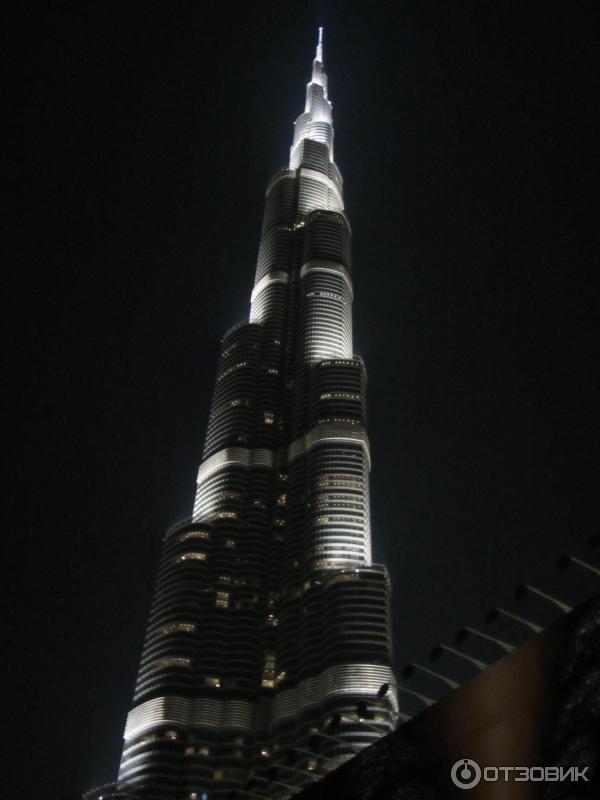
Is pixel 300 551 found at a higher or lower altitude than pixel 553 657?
higher

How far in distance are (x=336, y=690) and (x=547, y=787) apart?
12212 cm

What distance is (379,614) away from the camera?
146m

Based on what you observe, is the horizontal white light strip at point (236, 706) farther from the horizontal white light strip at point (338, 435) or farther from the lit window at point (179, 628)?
the horizontal white light strip at point (338, 435)

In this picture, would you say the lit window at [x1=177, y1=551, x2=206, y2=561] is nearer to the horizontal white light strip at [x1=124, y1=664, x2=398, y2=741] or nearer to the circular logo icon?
the horizontal white light strip at [x1=124, y1=664, x2=398, y2=741]

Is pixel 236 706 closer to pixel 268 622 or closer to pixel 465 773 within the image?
pixel 268 622

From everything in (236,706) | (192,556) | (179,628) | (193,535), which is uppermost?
(193,535)

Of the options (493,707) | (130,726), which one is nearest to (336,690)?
(130,726)

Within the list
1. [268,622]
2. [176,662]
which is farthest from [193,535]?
→ [176,662]

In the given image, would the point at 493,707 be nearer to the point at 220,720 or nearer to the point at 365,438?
the point at 220,720

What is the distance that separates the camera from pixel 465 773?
23.3 metres

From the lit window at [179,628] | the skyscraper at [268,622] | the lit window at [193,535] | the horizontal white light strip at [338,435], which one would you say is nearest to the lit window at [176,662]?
the skyscraper at [268,622]

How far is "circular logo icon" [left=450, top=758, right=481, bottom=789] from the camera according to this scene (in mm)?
22938

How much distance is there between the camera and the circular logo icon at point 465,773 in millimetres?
22938

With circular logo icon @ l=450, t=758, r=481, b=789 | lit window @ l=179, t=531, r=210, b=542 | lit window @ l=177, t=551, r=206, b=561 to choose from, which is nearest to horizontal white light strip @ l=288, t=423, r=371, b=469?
lit window @ l=179, t=531, r=210, b=542
